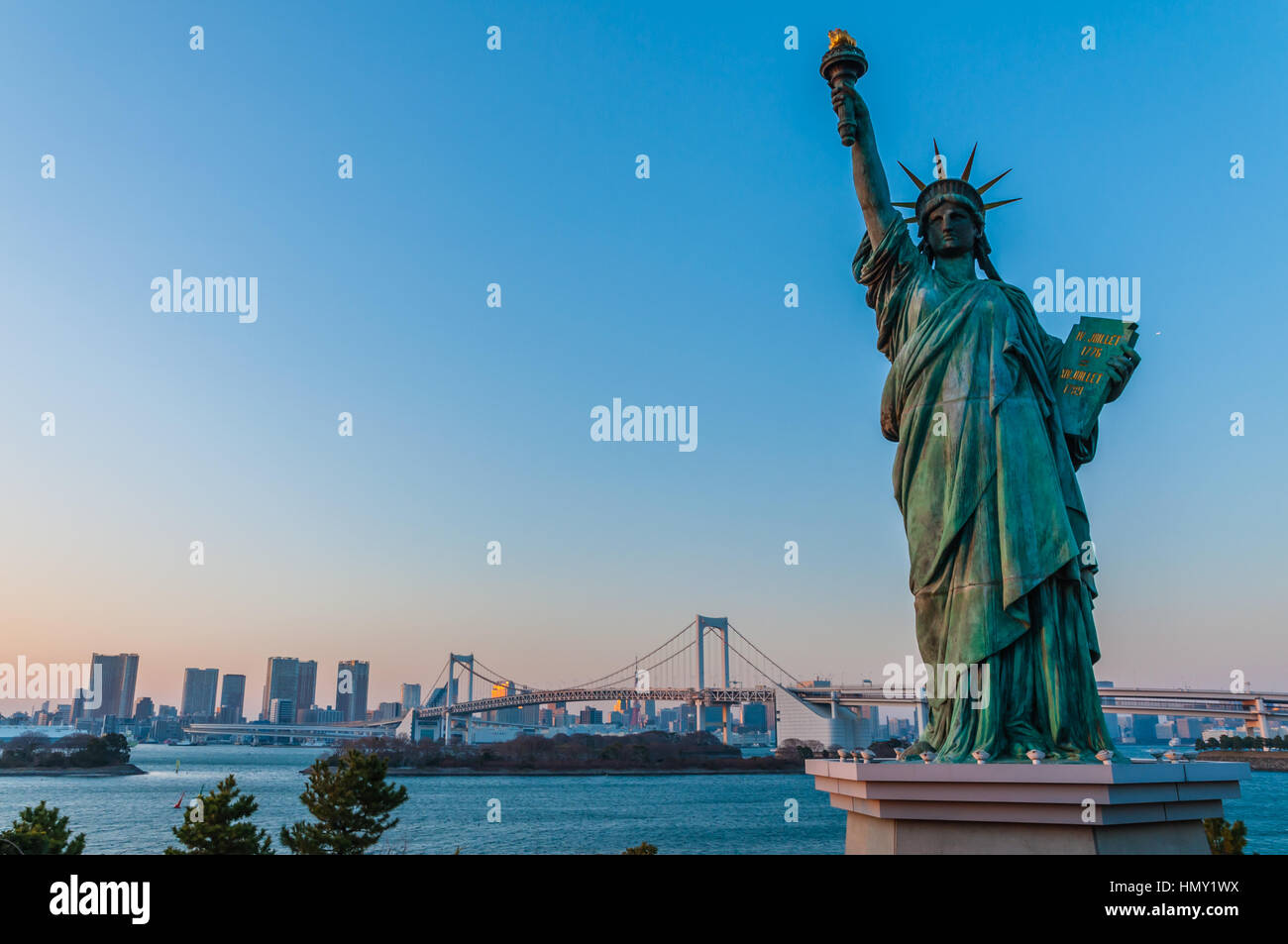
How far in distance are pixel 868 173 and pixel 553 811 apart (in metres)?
36.3

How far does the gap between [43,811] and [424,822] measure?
852 inches

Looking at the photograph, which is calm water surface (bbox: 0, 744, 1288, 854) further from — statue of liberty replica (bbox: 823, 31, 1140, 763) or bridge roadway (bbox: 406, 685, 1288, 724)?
statue of liberty replica (bbox: 823, 31, 1140, 763)

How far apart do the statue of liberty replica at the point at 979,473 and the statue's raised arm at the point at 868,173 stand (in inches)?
0.4

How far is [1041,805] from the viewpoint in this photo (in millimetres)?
4855

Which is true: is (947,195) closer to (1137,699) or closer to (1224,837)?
(1224,837)

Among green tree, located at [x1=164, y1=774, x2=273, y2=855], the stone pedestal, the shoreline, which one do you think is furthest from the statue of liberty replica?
the shoreline

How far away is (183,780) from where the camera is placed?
57.0 metres

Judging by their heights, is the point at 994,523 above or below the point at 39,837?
above

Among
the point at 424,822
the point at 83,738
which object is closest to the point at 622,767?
the point at 424,822

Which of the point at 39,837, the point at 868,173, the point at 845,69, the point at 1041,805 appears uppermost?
the point at 845,69

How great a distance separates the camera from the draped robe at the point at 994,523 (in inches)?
226

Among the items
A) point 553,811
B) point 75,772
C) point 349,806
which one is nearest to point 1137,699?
point 553,811

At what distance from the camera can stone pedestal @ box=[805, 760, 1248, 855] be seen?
15.5 ft

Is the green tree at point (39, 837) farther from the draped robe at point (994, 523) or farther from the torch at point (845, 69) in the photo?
the torch at point (845, 69)
